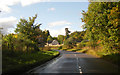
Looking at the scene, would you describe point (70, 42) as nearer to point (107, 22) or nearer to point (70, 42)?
point (70, 42)

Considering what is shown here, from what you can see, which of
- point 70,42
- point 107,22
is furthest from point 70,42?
point 107,22

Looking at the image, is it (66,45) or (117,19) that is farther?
(66,45)

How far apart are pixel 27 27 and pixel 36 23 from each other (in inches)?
171

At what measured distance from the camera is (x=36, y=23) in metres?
42.4

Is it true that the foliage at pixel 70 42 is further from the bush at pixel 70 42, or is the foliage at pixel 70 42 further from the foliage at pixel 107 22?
the foliage at pixel 107 22

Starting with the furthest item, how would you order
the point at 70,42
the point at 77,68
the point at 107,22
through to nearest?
the point at 70,42 < the point at 107,22 < the point at 77,68

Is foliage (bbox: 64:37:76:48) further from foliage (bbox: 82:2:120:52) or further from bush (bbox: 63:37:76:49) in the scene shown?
foliage (bbox: 82:2:120:52)

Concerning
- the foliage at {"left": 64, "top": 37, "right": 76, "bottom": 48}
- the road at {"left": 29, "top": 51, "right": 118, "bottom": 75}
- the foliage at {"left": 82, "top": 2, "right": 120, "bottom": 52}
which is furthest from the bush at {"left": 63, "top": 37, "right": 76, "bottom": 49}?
the road at {"left": 29, "top": 51, "right": 118, "bottom": 75}

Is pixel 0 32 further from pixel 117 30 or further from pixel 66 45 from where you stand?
pixel 66 45

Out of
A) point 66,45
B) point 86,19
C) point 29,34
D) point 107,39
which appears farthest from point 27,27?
point 66,45

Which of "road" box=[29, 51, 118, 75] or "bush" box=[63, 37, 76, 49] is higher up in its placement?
"bush" box=[63, 37, 76, 49]

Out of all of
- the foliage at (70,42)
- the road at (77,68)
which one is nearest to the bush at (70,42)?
the foliage at (70,42)

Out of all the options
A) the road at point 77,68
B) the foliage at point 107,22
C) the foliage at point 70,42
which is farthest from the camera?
the foliage at point 70,42

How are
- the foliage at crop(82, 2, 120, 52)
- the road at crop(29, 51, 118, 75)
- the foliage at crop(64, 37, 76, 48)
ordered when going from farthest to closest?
the foliage at crop(64, 37, 76, 48)
the foliage at crop(82, 2, 120, 52)
the road at crop(29, 51, 118, 75)
